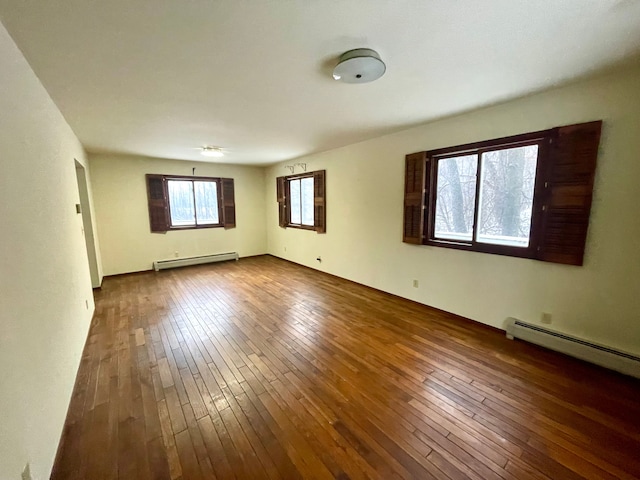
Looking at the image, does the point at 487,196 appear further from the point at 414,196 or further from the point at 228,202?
the point at 228,202

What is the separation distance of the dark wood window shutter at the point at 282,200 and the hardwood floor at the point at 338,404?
3.58 metres

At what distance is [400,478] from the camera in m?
1.40

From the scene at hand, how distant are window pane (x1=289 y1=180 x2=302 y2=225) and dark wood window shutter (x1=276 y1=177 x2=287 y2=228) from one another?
17 centimetres

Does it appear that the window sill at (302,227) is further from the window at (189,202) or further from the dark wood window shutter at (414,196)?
the dark wood window shutter at (414,196)

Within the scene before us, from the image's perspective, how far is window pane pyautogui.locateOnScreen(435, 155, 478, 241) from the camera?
10.3ft

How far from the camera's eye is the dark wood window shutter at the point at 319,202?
17.1ft

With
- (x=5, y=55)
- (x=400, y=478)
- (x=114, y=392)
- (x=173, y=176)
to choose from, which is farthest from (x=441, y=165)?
(x=173, y=176)

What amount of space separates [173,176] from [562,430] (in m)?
6.89

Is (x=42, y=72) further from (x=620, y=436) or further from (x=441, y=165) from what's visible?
(x=620, y=436)

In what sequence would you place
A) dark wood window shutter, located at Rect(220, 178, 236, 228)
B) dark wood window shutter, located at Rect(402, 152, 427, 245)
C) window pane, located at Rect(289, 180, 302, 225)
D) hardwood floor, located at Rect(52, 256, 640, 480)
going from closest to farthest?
hardwood floor, located at Rect(52, 256, 640, 480), dark wood window shutter, located at Rect(402, 152, 427, 245), window pane, located at Rect(289, 180, 302, 225), dark wood window shutter, located at Rect(220, 178, 236, 228)

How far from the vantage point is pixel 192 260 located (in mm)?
6180

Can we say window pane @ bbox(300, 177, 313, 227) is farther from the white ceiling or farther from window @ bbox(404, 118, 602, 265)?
the white ceiling

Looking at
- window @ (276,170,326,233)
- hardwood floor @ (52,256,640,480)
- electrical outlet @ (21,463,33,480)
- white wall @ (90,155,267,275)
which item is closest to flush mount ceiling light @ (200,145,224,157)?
Result: white wall @ (90,155,267,275)

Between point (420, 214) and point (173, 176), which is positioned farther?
point (173, 176)
